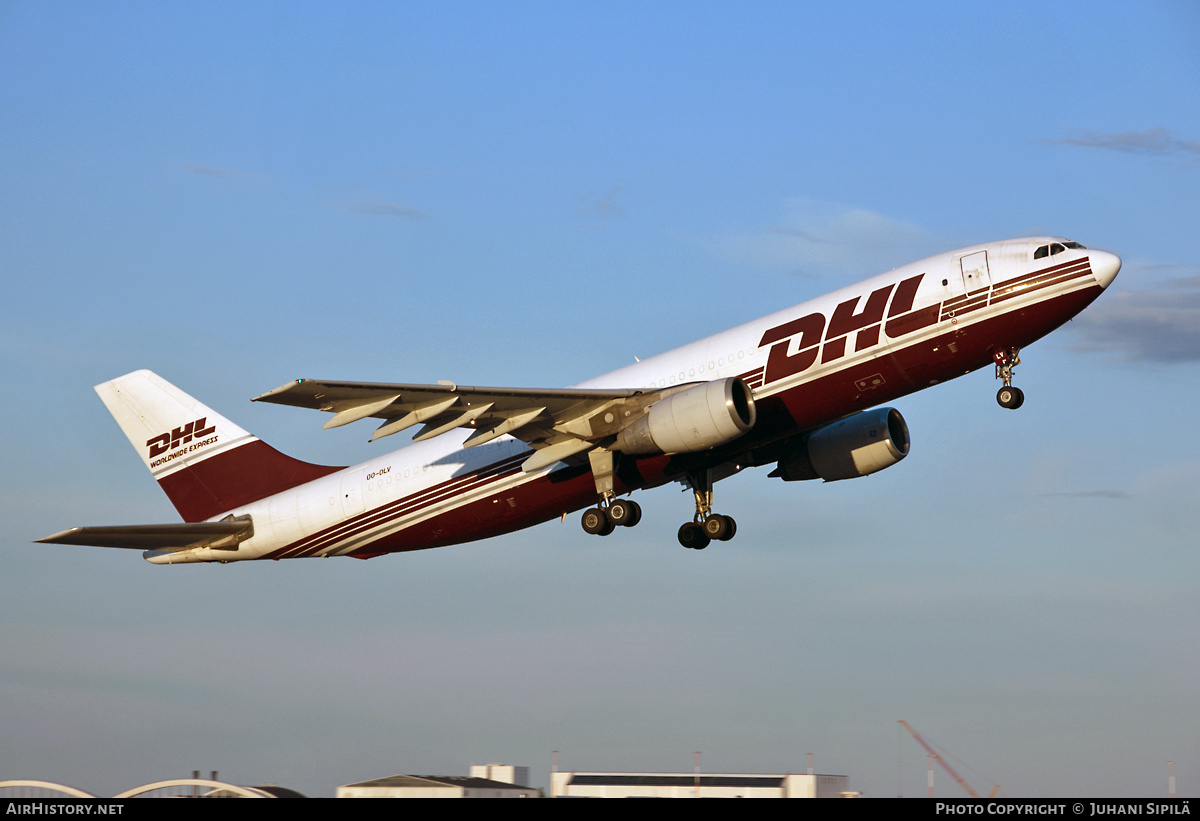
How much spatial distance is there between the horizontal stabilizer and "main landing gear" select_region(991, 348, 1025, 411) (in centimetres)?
2377

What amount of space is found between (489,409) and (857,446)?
12.7m

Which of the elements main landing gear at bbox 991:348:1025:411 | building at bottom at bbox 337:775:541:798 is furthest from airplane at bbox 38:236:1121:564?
building at bottom at bbox 337:775:541:798

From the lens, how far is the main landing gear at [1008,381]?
35.7 m

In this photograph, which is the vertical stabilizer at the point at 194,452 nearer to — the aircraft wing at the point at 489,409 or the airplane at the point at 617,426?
the airplane at the point at 617,426

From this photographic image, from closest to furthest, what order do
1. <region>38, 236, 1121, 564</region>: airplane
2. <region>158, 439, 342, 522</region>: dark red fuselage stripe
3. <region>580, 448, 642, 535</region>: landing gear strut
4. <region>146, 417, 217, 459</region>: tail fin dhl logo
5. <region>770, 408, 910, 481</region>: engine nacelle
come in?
<region>38, 236, 1121, 564</region>: airplane → <region>580, 448, 642, 535</region>: landing gear strut → <region>770, 408, 910, 481</region>: engine nacelle → <region>158, 439, 342, 522</region>: dark red fuselage stripe → <region>146, 417, 217, 459</region>: tail fin dhl logo

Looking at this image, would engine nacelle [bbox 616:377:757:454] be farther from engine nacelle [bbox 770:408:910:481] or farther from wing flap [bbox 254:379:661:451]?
engine nacelle [bbox 770:408:910:481]

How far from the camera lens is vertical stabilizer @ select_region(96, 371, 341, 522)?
145ft

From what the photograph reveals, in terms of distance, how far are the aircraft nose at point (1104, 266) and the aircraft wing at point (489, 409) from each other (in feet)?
39.6

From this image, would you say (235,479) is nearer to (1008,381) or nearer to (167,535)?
(167,535)

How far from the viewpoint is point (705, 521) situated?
1636 inches

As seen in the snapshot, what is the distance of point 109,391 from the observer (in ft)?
153

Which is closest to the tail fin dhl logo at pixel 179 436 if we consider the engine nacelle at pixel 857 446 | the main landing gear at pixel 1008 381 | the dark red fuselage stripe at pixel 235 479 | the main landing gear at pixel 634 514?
the dark red fuselage stripe at pixel 235 479
